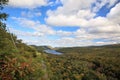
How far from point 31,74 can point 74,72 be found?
83.8 m

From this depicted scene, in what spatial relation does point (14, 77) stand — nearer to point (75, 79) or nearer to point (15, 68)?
point (15, 68)

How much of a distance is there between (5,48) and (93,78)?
8457 centimetres

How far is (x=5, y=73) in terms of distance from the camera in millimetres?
14516

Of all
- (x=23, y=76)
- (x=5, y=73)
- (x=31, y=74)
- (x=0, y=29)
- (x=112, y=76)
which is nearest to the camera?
(x=5, y=73)

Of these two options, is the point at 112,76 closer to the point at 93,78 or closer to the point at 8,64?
the point at 93,78

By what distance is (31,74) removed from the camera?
16.8m

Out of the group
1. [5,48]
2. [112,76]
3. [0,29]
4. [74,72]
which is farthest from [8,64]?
[112,76]

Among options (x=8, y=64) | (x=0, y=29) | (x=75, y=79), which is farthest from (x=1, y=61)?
(x=75, y=79)

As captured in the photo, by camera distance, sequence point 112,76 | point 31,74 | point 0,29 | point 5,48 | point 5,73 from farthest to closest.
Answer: point 112,76 < point 0,29 < point 5,48 < point 31,74 < point 5,73

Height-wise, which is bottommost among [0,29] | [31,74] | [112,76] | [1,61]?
[112,76]

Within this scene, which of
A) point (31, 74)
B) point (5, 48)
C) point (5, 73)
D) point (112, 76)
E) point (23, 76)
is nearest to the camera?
point (5, 73)

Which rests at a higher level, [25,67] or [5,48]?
[5,48]

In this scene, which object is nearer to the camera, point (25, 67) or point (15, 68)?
point (15, 68)

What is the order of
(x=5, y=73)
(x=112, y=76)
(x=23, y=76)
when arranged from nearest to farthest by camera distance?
(x=5, y=73), (x=23, y=76), (x=112, y=76)
